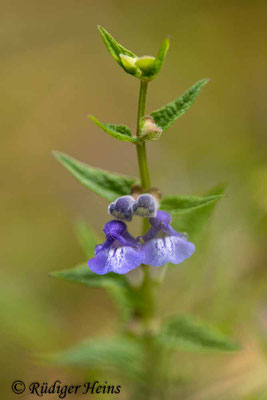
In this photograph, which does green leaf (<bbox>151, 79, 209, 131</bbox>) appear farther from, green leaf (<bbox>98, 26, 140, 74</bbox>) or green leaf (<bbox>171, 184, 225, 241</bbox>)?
green leaf (<bbox>171, 184, 225, 241</bbox>)

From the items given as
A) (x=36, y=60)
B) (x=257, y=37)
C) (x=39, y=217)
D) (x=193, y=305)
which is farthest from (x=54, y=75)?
(x=193, y=305)

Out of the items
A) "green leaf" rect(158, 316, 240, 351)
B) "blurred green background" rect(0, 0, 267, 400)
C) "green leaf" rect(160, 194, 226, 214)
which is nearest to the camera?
"green leaf" rect(160, 194, 226, 214)

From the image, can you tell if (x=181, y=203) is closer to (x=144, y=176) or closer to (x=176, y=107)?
(x=144, y=176)

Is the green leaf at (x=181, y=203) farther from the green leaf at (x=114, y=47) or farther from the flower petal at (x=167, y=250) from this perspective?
the green leaf at (x=114, y=47)

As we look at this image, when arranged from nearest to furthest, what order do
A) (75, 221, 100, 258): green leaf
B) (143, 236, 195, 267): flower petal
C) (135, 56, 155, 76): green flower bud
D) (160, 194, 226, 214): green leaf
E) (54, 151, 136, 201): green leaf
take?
(135, 56, 155, 76): green flower bud
(143, 236, 195, 267): flower petal
(160, 194, 226, 214): green leaf
(54, 151, 136, 201): green leaf
(75, 221, 100, 258): green leaf

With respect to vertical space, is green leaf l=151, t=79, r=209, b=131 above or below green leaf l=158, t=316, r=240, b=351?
above

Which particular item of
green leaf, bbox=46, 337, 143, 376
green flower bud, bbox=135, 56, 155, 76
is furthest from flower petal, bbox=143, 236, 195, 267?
green leaf, bbox=46, 337, 143, 376
